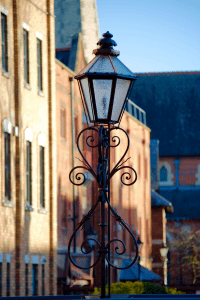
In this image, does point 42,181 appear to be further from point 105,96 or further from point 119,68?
point 119,68

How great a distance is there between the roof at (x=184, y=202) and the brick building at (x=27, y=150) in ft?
110

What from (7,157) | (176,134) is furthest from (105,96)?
(176,134)

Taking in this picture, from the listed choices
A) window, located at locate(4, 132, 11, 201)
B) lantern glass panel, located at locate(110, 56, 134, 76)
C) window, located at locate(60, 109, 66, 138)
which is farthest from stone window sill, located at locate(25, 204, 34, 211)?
lantern glass panel, located at locate(110, 56, 134, 76)

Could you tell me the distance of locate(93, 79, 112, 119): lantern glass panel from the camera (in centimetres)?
654

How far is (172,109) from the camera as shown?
59.4m

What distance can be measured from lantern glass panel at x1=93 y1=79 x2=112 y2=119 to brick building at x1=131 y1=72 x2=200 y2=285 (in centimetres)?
4804

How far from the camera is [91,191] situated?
3192 cm

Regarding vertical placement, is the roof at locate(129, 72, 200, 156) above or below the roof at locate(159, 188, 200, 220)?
above

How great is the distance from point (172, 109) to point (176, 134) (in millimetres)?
2271

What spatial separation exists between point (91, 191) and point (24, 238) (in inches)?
481

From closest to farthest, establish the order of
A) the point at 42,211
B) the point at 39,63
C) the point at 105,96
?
the point at 105,96
the point at 42,211
the point at 39,63

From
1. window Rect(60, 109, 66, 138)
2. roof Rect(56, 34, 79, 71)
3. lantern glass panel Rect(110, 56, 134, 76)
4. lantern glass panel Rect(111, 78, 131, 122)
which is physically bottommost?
lantern glass panel Rect(111, 78, 131, 122)

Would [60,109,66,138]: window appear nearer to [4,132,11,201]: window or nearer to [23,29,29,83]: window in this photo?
[23,29,29,83]: window

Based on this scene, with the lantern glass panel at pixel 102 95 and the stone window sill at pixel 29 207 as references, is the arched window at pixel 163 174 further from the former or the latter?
the lantern glass panel at pixel 102 95
